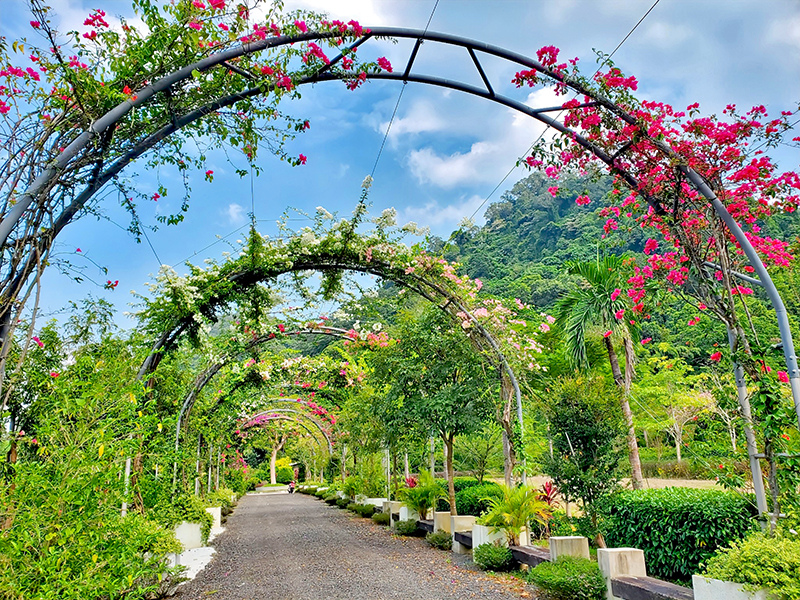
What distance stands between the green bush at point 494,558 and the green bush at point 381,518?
519 cm

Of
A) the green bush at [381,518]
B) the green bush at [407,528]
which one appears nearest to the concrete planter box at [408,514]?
the green bush at [407,528]

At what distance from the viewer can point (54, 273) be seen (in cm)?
290

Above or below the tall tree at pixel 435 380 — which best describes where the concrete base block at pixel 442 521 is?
below

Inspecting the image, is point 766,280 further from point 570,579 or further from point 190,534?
point 190,534

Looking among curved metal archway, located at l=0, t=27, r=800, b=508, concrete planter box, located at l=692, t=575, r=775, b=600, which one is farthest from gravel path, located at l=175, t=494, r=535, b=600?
curved metal archway, located at l=0, t=27, r=800, b=508

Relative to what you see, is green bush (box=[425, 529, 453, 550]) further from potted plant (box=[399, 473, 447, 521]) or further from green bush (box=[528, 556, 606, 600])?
green bush (box=[528, 556, 606, 600])

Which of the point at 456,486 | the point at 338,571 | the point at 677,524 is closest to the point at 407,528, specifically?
the point at 456,486

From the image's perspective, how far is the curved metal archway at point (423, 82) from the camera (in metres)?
2.73

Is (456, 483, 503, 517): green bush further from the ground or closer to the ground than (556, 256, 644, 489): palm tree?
closer to the ground

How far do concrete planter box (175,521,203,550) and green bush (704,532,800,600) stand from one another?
7.67 metres

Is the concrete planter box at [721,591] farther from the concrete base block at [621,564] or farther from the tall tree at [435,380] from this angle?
the tall tree at [435,380]

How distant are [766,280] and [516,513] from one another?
379 cm

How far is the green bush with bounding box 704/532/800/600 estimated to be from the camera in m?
2.70

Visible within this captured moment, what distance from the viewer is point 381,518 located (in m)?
11.1
